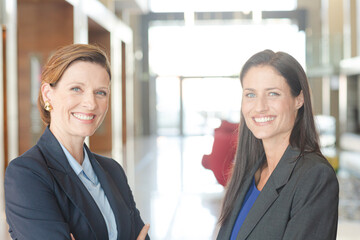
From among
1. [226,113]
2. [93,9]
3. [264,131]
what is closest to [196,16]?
[226,113]

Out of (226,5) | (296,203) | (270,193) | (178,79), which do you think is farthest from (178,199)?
(226,5)

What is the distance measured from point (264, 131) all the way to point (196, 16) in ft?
69.1

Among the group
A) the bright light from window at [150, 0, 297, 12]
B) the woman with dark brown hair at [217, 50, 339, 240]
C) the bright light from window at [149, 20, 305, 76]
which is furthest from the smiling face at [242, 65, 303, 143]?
the bright light from window at [150, 0, 297, 12]

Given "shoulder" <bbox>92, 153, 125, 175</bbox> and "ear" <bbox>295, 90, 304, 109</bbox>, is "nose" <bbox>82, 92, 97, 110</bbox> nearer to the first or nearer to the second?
"shoulder" <bbox>92, 153, 125, 175</bbox>

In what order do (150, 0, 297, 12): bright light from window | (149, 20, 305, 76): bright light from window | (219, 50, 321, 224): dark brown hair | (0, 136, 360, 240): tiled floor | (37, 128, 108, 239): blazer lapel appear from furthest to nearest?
(149, 20, 305, 76): bright light from window < (150, 0, 297, 12): bright light from window < (0, 136, 360, 240): tiled floor < (219, 50, 321, 224): dark brown hair < (37, 128, 108, 239): blazer lapel

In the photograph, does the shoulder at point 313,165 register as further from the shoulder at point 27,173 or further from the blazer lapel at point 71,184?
the shoulder at point 27,173

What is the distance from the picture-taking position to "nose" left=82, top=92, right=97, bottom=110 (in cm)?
192

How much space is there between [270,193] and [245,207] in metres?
0.26

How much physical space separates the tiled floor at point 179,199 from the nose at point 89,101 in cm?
406

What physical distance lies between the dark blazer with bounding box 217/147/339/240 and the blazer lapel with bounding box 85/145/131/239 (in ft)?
1.68

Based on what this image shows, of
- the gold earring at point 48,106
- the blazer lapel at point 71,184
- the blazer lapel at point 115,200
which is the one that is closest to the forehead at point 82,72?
the gold earring at point 48,106

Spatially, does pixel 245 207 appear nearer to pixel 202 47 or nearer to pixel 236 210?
pixel 236 210

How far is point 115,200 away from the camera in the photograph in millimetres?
2057

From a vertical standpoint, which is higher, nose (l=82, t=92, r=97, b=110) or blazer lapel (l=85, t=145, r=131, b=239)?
nose (l=82, t=92, r=97, b=110)
